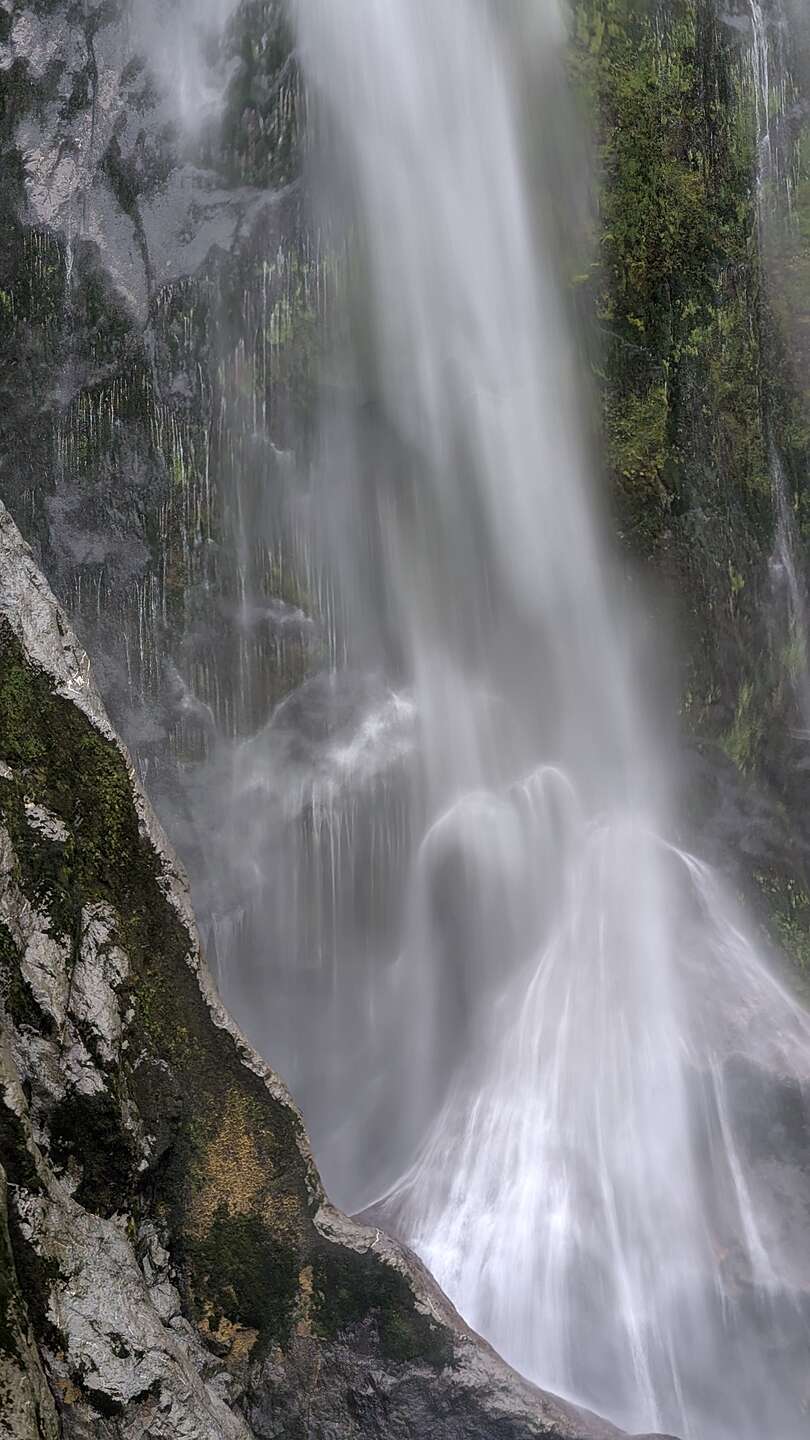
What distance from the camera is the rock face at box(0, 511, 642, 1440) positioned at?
451 cm

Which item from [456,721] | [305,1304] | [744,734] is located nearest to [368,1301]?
[305,1304]

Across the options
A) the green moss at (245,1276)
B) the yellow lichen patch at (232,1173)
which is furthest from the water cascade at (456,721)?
the yellow lichen patch at (232,1173)

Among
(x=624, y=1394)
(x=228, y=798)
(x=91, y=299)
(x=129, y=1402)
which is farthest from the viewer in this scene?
(x=228, y=798)

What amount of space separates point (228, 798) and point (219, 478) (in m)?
2.63

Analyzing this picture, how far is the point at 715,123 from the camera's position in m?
10.5

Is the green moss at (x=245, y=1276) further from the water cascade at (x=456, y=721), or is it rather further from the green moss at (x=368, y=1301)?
the water cascade at (x=456, y=721)

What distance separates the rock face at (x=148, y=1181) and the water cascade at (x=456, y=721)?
348 centimetres

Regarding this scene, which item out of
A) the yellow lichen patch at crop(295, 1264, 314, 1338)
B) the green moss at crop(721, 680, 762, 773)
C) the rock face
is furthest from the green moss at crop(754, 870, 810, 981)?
the yellow lichen patch at crop(295, 1264, 314, 1338)

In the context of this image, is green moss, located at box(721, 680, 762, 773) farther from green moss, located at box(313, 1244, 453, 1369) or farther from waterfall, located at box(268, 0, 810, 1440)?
green moss, located at box(313, 1244, 453, 1369)

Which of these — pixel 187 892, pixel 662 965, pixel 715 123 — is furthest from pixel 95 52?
pixel 662 965

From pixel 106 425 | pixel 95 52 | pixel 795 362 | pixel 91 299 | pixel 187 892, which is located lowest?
pixel 187 892

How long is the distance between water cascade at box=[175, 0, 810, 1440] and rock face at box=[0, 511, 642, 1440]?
11.4ft

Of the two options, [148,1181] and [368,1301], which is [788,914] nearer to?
[368,1301]

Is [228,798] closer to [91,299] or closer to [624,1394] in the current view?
[91,299]
